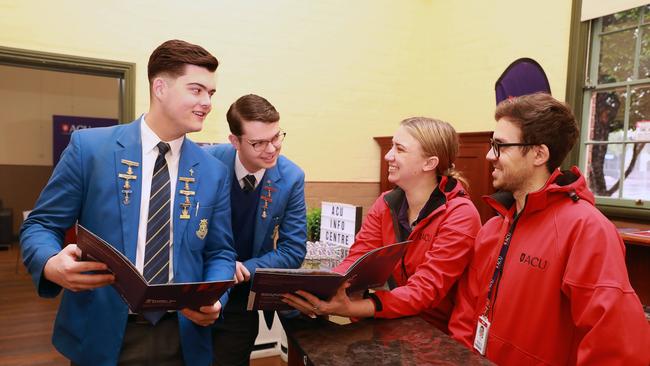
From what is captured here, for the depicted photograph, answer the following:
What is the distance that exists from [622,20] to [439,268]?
3.06 meters

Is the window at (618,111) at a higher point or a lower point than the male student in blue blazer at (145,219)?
higher

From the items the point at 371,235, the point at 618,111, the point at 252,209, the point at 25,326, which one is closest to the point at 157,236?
the point at 252,209

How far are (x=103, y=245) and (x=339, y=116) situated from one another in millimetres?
4052

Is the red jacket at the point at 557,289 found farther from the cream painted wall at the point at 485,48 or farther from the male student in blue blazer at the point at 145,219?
the cream painted wall at the point at 485,48

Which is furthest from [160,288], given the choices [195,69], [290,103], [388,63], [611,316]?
[388,63]

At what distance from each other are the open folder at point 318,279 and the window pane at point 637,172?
280 cm

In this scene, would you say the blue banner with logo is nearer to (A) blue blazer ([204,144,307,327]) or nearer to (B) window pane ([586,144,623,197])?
(A) blue blazer ([204,144,307,327])

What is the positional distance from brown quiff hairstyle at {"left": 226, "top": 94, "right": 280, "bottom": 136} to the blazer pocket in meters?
0.63

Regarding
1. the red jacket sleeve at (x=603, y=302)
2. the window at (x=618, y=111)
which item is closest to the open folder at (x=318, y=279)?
the red jacket sleeve at (x=603, y=302)

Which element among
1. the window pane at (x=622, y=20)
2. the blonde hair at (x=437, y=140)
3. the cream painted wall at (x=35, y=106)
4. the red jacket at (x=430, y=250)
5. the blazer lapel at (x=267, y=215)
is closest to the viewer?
the red jacket at (x=430, y=250)

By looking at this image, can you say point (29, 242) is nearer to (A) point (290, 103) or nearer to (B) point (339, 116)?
(A) point (290, 103)

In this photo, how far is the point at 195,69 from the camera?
153 centimetres

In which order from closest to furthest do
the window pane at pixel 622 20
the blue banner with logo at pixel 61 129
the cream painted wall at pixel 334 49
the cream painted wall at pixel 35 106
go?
the window pane at pixel 622 20 → the cream painted wall at pixel 334 49 → the cream painted wall at pixel 35 106 → the blue banner with logo at pixel 61 129

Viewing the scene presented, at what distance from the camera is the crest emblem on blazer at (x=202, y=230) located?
4.95ft
